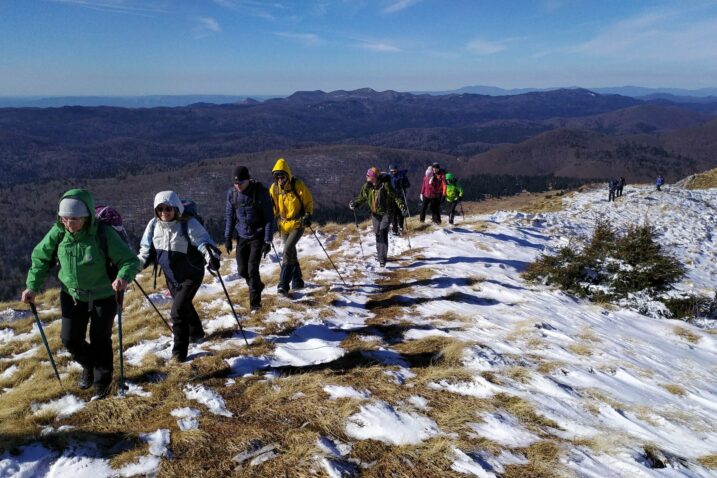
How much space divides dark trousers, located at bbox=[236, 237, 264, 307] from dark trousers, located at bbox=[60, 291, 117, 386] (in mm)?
3257

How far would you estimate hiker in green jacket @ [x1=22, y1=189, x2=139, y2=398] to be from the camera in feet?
16.6

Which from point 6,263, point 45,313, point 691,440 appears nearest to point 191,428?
point 691,440

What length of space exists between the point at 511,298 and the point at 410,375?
5.06 metres

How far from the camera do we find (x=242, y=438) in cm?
448

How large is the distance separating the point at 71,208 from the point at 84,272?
0.88 meters

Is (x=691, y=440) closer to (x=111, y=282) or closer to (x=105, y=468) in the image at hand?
(x=105, y=468)

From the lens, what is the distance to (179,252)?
6352 millimetres

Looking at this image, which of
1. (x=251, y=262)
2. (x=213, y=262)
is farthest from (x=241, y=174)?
(x=213, y=262)

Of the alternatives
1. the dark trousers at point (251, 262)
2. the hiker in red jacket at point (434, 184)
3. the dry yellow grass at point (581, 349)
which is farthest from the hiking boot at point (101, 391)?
the hiker in red jacket at point (434, 184)

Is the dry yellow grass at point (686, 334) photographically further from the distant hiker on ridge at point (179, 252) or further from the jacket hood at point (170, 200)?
the jacket hood at point (170, 200)

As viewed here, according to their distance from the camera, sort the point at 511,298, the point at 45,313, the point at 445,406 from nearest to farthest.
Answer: the point at 445,406
the point at 511,298
the point at 45,313

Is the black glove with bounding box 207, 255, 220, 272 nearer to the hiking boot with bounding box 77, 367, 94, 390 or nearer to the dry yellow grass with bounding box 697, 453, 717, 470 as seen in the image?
the hiking boot with bounding box 77, 367, 94, 390

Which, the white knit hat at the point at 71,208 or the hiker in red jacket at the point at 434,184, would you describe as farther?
the hiker in red jacket at the point at 434,184

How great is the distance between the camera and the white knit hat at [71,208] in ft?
15.7
